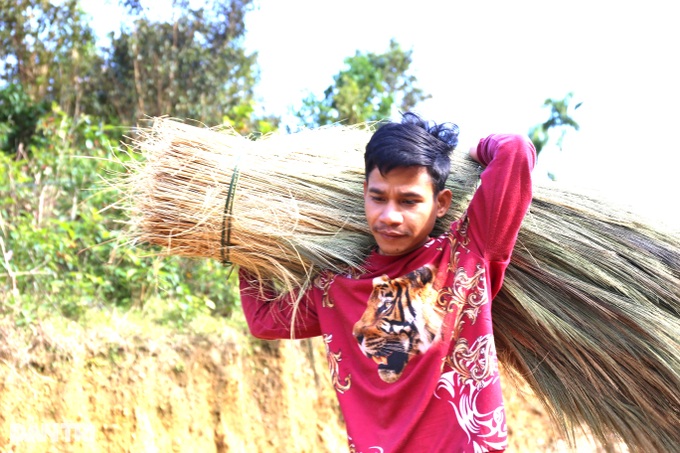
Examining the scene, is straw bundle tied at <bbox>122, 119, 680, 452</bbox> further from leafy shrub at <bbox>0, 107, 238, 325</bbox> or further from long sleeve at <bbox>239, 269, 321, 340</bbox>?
leafy shrub at <bbox>0, 107, 238, 325</bbox>

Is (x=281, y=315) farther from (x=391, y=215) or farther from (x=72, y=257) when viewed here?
(x=72, y=257)

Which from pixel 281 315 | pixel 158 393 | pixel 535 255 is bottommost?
pixel 158 393

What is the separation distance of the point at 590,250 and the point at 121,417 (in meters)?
2.33

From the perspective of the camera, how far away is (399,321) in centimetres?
192

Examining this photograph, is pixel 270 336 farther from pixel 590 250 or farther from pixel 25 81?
pixel 25 81

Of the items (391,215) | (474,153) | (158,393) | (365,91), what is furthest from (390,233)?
(365,91)

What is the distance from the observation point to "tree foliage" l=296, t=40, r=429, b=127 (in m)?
5.62

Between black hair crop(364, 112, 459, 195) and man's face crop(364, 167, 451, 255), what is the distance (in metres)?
0.02

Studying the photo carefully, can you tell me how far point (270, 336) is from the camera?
7.12 ft

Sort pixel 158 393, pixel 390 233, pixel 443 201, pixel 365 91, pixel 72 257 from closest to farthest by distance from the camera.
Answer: pixel 390 233
pixel 443 201
pixel 158 393
pixel 72 257
pixel 365 91

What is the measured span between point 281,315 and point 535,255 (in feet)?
2.51

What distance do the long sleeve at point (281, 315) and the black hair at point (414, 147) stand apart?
1.48 feet

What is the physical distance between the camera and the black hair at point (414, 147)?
6.22 ft

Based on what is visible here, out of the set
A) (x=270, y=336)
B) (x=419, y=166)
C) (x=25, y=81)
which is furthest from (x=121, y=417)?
(x=25, y=81)
